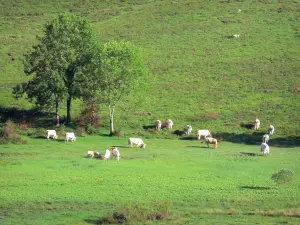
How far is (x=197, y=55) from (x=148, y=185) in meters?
47.9

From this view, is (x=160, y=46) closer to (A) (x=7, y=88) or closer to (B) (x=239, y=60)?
(B) (x=239, y=60)

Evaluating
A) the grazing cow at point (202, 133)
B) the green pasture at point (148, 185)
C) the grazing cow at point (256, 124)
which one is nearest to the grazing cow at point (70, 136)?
the green pasture at point (148, 185)

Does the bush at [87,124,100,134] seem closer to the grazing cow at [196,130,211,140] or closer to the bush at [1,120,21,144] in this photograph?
the bush at [1,120,21,144]

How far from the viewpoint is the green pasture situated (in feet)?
109

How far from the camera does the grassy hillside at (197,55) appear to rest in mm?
65688

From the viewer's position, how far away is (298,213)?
109 feet

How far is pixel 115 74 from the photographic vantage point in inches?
2361

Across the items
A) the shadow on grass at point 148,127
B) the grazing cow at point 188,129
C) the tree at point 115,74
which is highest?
the tree at point 115,74

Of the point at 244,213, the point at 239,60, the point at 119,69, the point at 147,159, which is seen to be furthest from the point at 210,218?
the point at 239,60

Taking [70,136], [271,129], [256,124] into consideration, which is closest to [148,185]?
[70,136]

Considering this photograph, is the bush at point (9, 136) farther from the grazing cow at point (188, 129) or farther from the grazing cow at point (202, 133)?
the grazing cow at point (202, 133)

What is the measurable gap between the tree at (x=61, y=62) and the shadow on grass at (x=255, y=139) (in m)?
13.3

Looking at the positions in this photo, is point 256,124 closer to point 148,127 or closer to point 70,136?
point 148,127

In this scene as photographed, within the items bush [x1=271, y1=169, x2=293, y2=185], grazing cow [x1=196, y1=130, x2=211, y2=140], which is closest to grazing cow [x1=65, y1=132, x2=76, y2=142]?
grazing cow [x1=196, y1=130, x2=211, y2=140]
